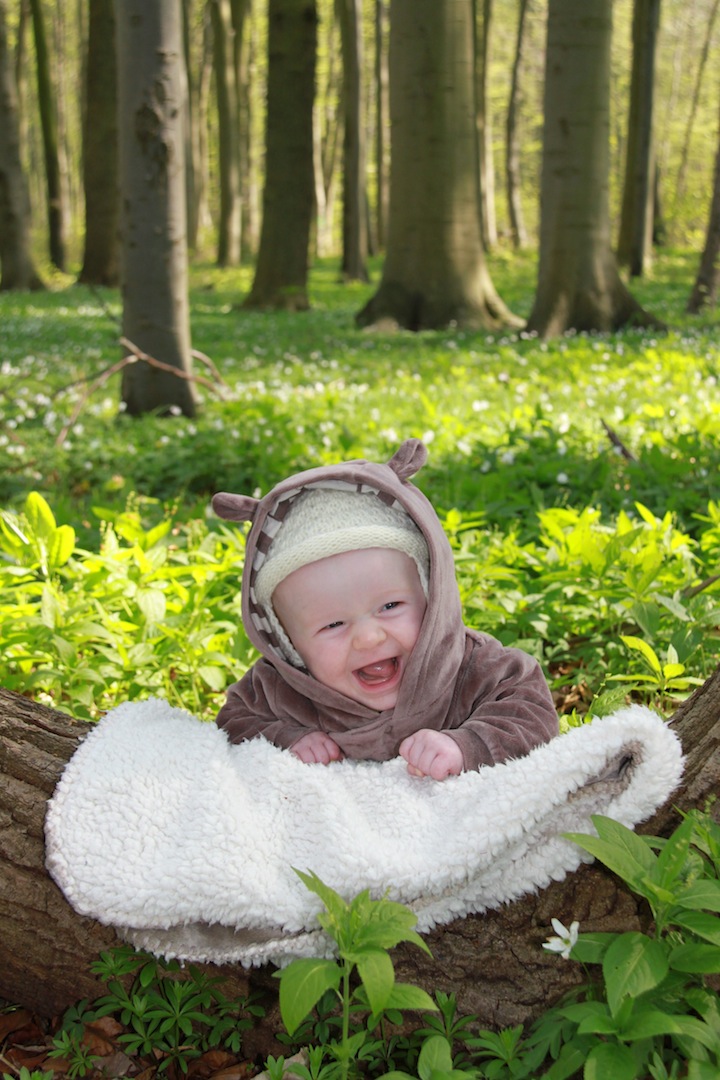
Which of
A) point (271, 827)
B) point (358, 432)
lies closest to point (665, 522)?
point (271, 827)

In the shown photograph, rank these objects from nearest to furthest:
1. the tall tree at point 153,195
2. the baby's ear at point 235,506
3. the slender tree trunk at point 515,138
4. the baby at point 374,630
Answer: the baby at point 374,630, the baby's ear at point 235,506, the tall tree at point 153,195, the slender tree trunk at point 515,138

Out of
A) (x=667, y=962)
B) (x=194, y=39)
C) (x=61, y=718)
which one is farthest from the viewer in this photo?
(x=194, y=39)

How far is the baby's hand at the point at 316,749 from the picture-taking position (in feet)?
7.19

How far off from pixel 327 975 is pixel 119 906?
1.74 ft

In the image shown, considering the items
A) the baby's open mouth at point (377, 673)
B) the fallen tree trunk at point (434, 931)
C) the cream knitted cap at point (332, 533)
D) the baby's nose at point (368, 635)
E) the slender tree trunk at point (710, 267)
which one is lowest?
the fallen tree trunk at point (434, 931)

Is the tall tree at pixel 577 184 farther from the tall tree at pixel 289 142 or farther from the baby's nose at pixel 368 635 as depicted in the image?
the baby's nose at pixel 368 635

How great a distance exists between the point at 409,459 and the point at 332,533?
0.30 m

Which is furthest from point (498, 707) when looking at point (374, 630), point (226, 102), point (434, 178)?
point (226, 102)

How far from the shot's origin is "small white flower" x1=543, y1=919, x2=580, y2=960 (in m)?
1.64

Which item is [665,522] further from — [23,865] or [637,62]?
[637,62]

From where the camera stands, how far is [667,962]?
1475 millimetres

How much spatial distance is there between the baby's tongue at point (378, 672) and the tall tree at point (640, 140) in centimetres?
1777

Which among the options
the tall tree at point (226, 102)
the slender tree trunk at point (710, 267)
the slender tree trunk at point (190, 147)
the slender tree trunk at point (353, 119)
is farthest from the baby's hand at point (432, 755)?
the tall tree at point (226, 102)

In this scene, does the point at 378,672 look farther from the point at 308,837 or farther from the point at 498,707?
the point at 308,837
